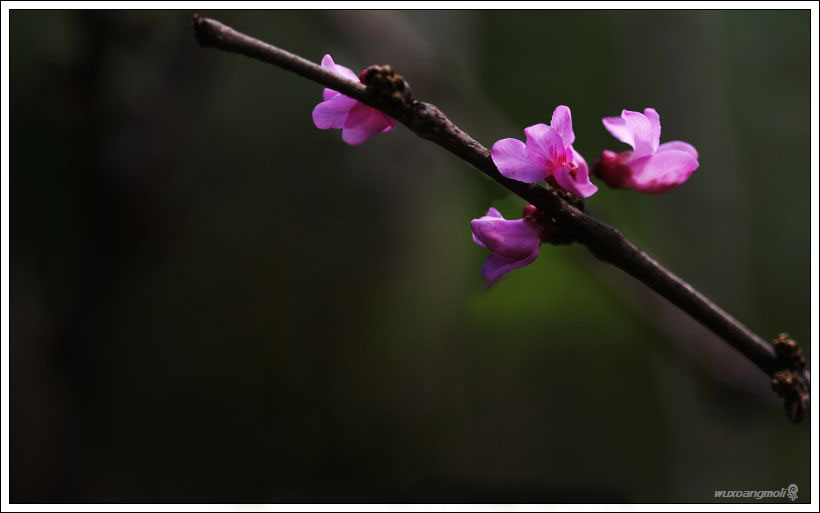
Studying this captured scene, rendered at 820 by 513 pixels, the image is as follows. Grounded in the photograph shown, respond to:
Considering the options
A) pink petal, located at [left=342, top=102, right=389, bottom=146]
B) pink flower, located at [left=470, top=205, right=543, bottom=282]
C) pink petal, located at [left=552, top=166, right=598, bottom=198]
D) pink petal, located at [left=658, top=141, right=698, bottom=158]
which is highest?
pink petal, located at [left=342, top=102, right=389, bottom=146]

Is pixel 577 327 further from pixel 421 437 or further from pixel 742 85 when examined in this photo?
pixel 742 85

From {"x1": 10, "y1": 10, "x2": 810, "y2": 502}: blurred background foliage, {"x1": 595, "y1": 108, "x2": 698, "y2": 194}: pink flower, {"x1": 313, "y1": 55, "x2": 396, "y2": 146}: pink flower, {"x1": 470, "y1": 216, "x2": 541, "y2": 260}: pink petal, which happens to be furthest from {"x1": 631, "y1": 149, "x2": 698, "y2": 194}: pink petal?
{"x1": 10, "y1": 10, "x2": 810, "y2": 502}: blurred background foliage

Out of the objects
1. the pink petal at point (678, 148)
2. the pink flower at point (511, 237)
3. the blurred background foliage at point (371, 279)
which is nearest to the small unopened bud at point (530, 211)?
the pink flower at point (511, 237)

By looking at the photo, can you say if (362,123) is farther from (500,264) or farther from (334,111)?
(500,264)

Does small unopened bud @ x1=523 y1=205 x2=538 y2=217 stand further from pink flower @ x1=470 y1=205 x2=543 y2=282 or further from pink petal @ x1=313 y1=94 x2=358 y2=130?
pink petal @ x1=313 y1=94 x2=358 y2=130

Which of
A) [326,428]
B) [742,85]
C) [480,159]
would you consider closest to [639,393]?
[326,428]

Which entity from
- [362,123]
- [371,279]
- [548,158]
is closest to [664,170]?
[548,158]

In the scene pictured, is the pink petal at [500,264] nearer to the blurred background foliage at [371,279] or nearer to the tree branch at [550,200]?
the tree branch at [550,200]
